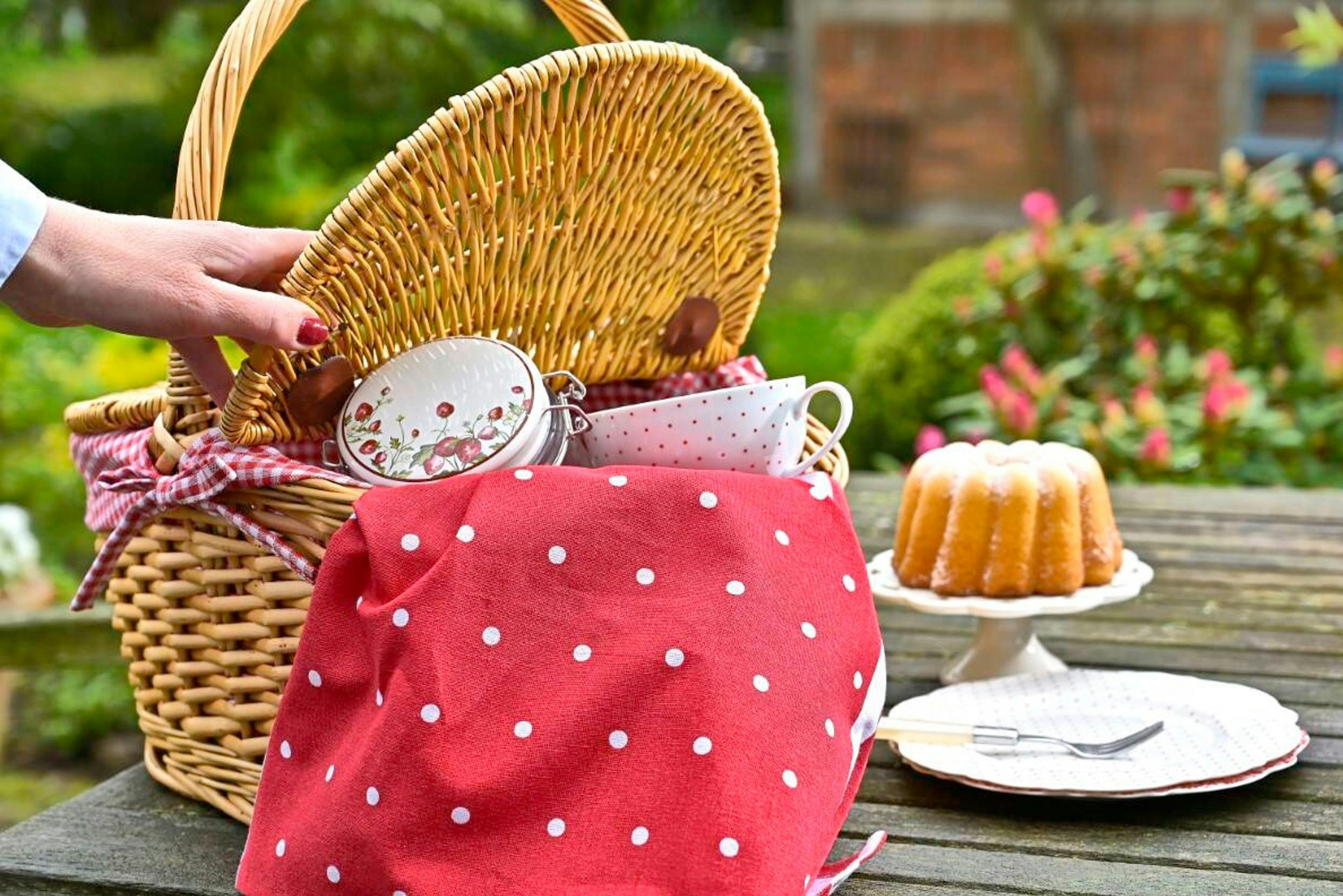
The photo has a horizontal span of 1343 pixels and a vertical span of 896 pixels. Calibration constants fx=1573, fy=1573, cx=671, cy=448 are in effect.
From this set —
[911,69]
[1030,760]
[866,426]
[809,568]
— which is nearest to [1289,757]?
[1030,760]

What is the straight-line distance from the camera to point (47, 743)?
11.3ft

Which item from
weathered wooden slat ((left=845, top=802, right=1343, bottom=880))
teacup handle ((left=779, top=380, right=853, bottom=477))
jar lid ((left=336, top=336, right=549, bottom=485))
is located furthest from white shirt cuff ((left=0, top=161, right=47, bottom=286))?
weathered wooden slat ((left=845, top=802, right=1343, bottom=880))

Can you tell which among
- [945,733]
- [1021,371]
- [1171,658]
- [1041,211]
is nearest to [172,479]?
[945,733]

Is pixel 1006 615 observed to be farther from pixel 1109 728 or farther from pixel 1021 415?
pixel 1021 415

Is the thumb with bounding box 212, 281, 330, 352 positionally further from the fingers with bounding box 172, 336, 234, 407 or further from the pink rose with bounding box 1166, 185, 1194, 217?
the pink rose with bounding box 1166, 185, 1194, 217

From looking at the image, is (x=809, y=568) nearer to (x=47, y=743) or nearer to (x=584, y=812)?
(x=584, y=812)

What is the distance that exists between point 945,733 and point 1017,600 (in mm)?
272

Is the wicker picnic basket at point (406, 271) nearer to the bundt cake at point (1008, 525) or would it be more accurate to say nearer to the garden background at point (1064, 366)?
the bundt cake at point (1008, 525)

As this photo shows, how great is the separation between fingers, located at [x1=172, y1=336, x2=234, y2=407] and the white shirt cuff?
8.2 inches

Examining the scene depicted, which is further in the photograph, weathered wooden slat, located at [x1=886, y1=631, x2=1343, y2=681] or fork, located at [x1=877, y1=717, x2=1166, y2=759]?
weathered wooden slat, located at [x1=886, y1=631, x2=1343, y2=681]

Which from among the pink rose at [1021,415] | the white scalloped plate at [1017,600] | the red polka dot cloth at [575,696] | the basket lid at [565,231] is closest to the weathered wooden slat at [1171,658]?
the white scalloped plate at [1017,600]

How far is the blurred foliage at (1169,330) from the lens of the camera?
3.19 meters

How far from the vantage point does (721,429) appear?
1370mm

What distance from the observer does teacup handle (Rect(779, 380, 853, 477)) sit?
52.5 inches
